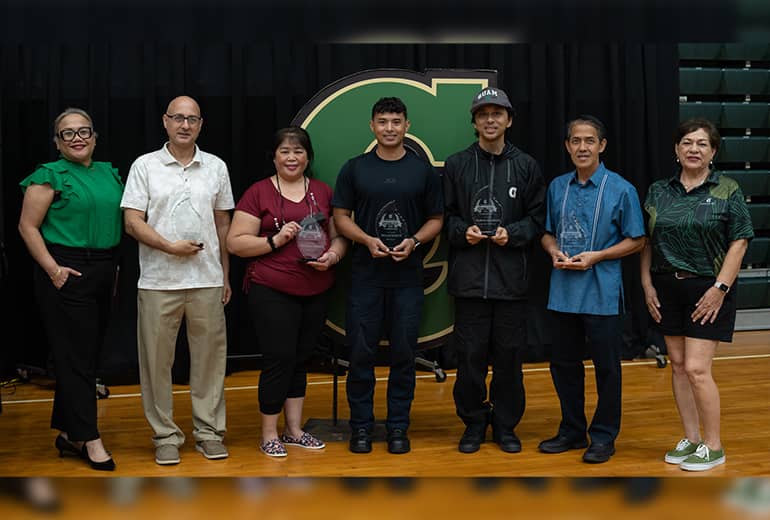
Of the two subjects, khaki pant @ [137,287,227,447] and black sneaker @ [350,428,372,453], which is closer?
khaki pant @ [137,287,227,447]

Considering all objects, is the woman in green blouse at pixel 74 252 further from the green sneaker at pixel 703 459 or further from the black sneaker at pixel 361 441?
the green sneaker at pixel 703 459

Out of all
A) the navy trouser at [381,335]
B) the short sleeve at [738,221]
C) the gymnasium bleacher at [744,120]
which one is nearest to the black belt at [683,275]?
the short sleeve at [738,221]

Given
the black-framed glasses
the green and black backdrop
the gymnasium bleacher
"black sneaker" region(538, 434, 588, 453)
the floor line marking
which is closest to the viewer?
the black-framed glasses

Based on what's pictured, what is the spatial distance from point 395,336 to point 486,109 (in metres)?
0.96

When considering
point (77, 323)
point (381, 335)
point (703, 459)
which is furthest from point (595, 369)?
point (77, 323)

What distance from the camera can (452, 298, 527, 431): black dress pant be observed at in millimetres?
3064

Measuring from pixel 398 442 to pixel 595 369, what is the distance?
0.83 m

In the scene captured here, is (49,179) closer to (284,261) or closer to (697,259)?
(284,261)

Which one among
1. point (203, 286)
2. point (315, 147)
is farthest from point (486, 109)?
point (203, 286)

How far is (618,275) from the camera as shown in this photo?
2.96m

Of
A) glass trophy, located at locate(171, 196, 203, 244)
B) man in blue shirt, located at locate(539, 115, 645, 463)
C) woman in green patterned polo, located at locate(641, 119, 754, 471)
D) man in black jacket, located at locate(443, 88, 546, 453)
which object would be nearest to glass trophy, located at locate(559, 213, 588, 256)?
man in blue shirt, located at locate(539, 115, 645, 463)

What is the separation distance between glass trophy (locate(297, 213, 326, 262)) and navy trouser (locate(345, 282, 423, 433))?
223mm

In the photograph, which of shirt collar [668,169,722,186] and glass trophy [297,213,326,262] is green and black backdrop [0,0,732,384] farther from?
shirt collar [668,169,722,186]

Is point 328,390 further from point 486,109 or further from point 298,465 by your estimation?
point 486,109
